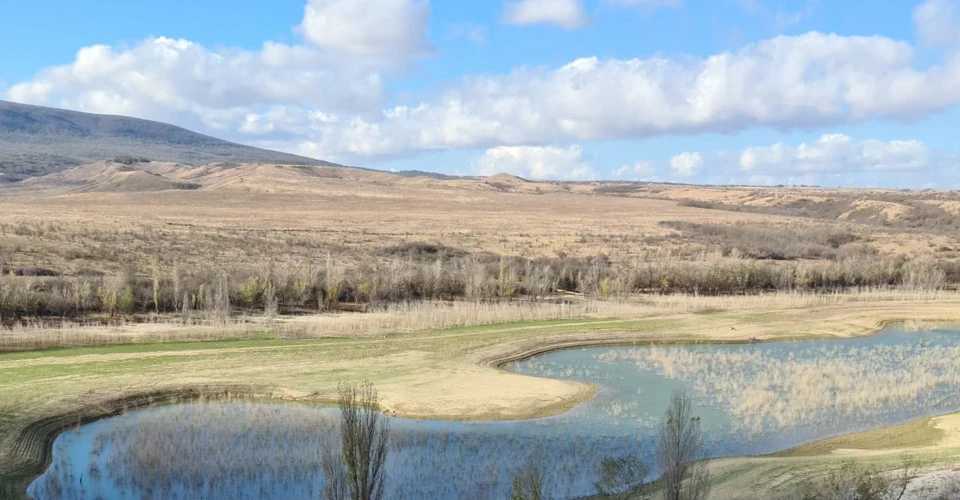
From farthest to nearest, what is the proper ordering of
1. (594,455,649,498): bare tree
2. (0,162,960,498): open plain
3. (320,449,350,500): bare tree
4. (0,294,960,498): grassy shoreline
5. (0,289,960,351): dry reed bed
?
1. (0,289,960,351): dry reed bed
2. (0,162,960,498): open plain
3. (0,294,960,498): grassy shoreline
4. (594,455,649,498): bare tree
5. (320,449,350,500): bare tree

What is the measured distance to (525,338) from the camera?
3466 centimetres

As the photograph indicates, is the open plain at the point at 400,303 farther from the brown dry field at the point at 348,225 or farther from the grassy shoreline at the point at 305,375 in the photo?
the brown dry field at the point at 348,225

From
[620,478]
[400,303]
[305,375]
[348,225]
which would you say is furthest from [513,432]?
[348,225]

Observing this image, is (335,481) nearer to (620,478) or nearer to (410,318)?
(620,478)

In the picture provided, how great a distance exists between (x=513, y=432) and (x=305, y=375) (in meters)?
8.19

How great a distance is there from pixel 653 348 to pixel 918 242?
5351 cm

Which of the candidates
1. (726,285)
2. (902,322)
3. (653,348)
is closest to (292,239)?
(726,285)

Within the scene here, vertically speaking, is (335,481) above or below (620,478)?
above

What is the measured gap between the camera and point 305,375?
26641 millimetres

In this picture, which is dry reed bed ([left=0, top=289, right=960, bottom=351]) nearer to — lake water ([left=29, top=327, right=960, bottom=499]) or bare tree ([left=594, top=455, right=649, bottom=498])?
lake water ([left=29, top=327, right=960, bottom=499])

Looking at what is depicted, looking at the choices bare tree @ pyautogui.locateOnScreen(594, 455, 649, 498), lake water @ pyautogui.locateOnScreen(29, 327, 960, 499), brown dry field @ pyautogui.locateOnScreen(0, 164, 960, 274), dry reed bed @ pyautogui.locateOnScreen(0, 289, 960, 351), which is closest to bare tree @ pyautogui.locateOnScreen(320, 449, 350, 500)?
lake water @ pyautogui.locateOnScreen(29, 327, 960, 499)

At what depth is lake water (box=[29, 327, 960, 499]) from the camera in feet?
58.6

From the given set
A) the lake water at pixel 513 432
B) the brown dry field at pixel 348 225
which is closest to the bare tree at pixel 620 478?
the lake water at pixel 513 432

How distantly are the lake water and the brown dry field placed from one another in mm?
27699
